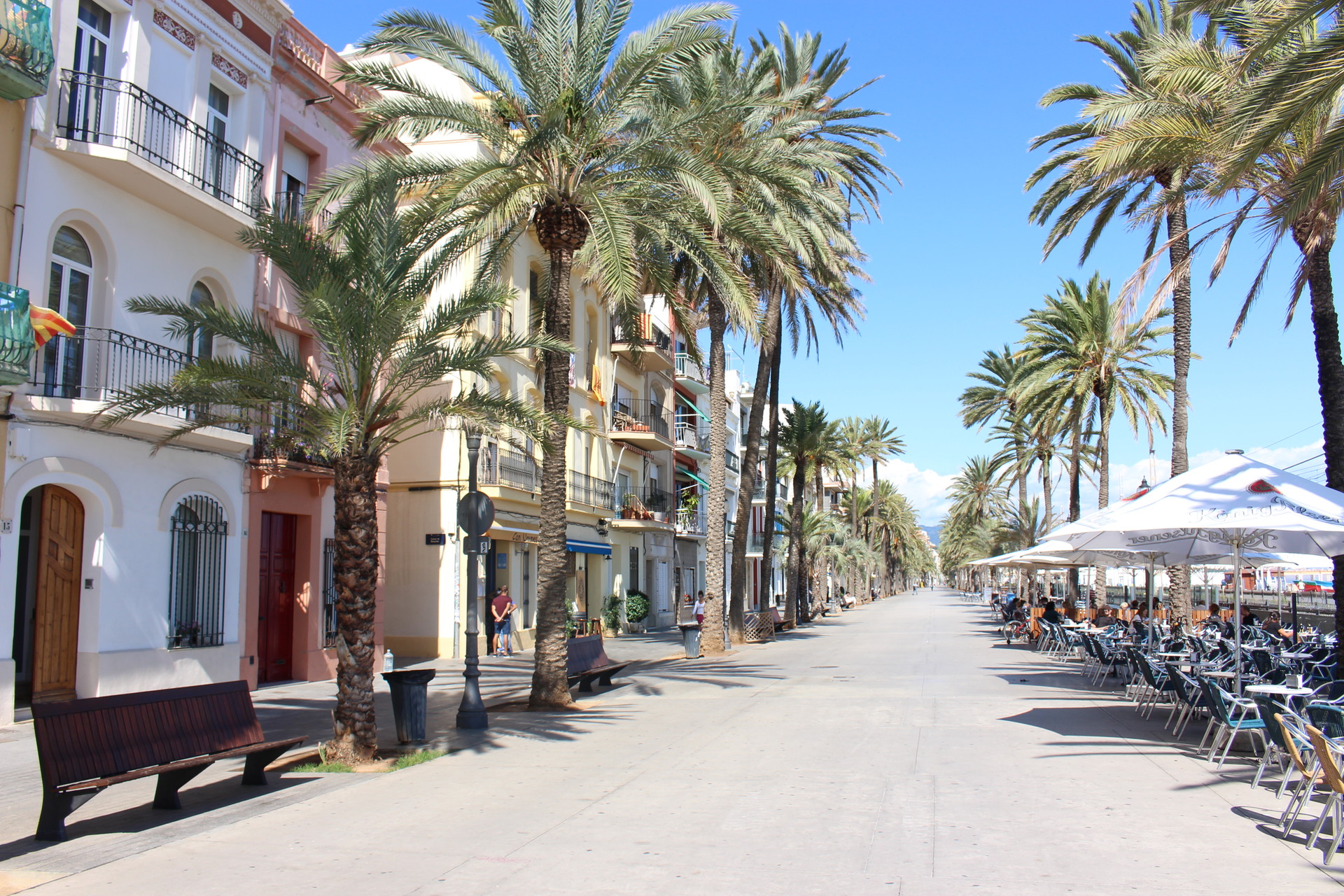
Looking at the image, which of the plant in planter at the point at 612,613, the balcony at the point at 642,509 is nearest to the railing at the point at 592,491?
the balcony at the point at 642,509

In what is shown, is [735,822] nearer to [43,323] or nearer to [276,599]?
[43,323]

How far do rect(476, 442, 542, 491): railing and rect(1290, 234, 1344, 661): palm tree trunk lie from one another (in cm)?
1644

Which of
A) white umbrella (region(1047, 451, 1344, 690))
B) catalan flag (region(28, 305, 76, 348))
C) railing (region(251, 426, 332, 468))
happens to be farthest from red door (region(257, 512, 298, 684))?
white umbrella (region(1047, 451, 1344, 690))

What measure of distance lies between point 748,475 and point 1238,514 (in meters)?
19.8

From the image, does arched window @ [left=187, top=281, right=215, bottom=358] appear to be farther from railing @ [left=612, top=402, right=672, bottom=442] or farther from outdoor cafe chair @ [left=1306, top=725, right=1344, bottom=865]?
railing @ [left=612, top=402, right=672, bottom=442]

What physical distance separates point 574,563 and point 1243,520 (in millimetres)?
23902

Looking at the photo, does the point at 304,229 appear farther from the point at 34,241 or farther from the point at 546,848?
the point at 546,848

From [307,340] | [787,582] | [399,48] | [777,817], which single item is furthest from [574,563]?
[777,817]

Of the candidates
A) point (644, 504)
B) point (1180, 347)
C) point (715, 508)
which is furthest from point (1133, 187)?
point (644, 504)

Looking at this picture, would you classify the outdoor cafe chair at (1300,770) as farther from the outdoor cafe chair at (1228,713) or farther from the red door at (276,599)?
the red door at (276,599)

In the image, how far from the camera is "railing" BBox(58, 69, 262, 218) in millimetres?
13688

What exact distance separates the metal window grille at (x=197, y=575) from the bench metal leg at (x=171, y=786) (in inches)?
301

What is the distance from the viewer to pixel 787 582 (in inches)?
1561

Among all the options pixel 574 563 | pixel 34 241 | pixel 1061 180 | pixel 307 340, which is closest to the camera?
pixel 34 241
